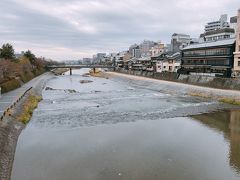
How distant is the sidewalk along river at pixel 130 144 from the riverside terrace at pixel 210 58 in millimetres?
15938

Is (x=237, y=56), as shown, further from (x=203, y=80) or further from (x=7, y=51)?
(x=7, y=51)

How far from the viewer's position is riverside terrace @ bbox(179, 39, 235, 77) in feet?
124

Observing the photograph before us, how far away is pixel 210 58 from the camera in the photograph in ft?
140

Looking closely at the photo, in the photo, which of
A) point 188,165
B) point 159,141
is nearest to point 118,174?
point 188,165

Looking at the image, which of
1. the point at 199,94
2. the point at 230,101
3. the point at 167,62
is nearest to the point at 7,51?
the point at 167,62

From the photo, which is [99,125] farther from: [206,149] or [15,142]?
[206,149]

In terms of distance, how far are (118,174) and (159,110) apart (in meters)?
14.2

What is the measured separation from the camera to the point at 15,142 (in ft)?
48.2

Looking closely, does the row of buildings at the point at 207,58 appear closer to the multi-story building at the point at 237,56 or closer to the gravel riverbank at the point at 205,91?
the multi-story building at the point at 237,56

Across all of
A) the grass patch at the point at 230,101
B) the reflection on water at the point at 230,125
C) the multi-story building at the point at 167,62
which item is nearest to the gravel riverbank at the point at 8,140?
the reflection on water at the point at 230,125

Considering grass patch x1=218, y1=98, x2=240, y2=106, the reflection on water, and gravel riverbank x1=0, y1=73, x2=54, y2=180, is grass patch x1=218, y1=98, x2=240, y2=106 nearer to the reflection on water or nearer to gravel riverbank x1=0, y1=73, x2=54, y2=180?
the reflection on water

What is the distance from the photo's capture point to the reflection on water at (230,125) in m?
12.5

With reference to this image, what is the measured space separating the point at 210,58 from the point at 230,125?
86.0 feet

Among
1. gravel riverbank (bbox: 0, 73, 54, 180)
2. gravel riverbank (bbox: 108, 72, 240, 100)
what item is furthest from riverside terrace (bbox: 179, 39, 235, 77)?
gravel riverbank (bbox: 0, 73, 54, 180)
